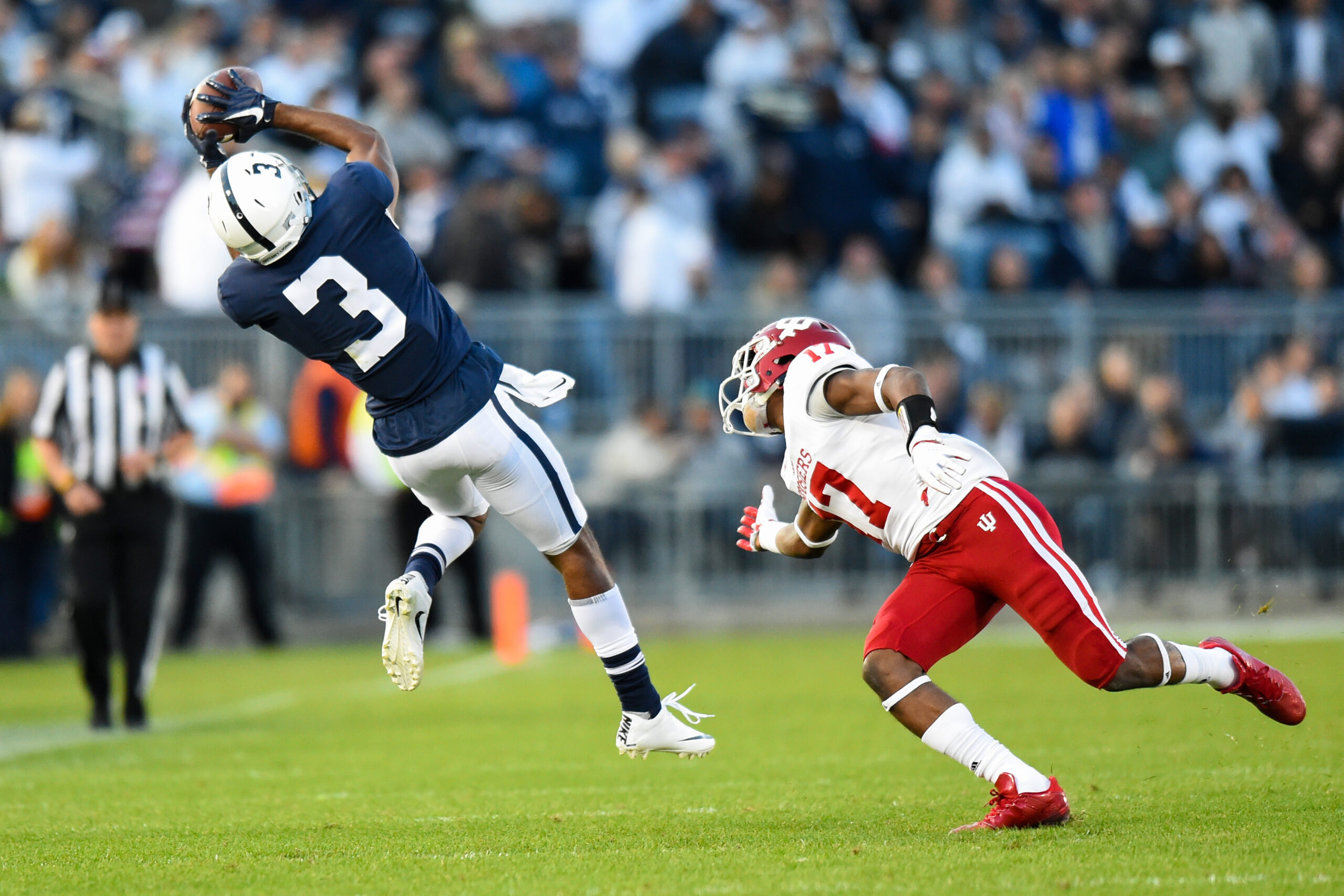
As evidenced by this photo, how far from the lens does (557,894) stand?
4398 mm

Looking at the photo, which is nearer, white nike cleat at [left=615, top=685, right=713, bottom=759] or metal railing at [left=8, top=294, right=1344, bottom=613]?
white nike cleat at [left=615, top=685, right=713, bottom=759]

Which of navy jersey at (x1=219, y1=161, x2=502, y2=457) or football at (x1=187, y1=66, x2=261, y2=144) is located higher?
football at (x1=187, y1=66, x2=261, y2=144)

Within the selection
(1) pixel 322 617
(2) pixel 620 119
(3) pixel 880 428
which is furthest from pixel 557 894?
(2) pixel 620 119

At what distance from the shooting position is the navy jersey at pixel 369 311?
5.76 m

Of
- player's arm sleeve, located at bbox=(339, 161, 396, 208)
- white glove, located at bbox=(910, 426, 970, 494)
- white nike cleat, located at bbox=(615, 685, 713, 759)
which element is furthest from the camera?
white nike cleat, located at bbox=(615, 685, 713, 759)

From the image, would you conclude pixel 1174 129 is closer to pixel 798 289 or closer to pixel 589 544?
pixel 798 289

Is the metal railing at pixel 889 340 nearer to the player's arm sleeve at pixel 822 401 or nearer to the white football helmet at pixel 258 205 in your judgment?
the white football helmet at pixel 258 205

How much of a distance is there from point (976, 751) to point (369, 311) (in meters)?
2.52

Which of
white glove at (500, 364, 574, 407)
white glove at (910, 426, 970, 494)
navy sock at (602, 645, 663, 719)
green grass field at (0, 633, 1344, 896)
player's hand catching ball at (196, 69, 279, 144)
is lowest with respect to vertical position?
green grass field at (0, 633, 1344, 896)

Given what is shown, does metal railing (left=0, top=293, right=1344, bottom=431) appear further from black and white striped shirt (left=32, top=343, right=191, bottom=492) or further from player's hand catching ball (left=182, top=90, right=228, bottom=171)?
player's hand catching ball (left=182, top=90, right=228, bottom=171)

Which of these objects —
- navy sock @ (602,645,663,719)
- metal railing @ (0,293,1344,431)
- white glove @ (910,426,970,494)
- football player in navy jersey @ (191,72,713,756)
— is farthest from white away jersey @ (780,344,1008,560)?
metal railing @ (0,293,1344,431)

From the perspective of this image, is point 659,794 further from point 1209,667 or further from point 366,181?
point 366,181

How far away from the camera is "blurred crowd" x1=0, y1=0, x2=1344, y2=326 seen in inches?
588

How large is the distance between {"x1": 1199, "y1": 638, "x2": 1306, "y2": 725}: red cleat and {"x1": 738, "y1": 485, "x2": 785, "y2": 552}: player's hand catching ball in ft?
5.06
